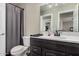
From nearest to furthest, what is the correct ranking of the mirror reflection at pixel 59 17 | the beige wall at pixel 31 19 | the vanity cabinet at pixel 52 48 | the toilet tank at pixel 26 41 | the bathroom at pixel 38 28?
the vanity cabinet at pixel 52 48 < the bathroom at pixel 38 28 < the mirror reflection at pixel 59 17 < the toilet tank at pixel 26 41 < the beige wall at pixel 31 19

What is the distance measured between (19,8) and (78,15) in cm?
159

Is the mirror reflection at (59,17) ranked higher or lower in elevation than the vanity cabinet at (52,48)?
higher

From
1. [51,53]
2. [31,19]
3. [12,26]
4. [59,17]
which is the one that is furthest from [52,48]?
[12,26]

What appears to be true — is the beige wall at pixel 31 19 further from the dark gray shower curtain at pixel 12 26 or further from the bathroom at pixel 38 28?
the dark gray shower curtain at pixel 12 26

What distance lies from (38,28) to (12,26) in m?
0.75

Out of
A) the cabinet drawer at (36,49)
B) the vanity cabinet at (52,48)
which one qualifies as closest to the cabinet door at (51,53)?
the vanity cabinet at (52,48)

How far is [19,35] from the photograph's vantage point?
102 inches

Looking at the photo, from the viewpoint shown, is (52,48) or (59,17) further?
(59,17)

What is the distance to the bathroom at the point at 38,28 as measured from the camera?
1820 mm

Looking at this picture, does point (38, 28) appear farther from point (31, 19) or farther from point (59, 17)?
point (59, 17)

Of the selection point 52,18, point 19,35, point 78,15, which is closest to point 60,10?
point 52,18

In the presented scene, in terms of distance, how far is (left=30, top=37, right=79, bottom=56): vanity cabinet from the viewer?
Answer: 57.8 inches

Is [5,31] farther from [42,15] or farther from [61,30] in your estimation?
[61,30]

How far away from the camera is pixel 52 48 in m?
1.72
